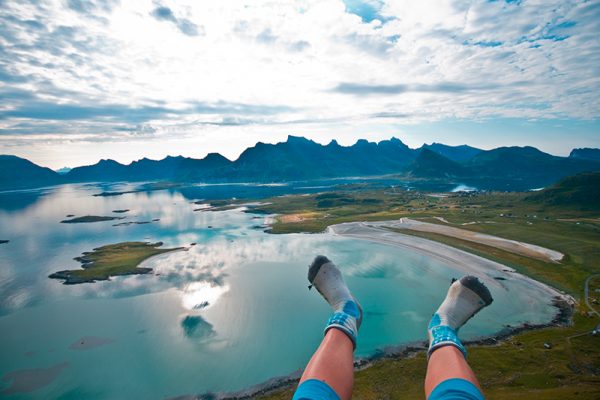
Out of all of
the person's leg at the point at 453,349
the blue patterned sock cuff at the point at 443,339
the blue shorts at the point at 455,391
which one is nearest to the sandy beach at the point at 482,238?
the person's leg at the point at 453,349

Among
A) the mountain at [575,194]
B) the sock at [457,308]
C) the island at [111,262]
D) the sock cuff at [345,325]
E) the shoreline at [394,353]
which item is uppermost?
the sock cuff at [345,325]

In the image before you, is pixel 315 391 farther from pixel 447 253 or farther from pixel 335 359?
pixel 447 253

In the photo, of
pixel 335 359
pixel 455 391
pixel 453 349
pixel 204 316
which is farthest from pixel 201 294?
pixel 455 391

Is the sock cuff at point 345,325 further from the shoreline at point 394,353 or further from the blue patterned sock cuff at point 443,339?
the shoreline at point 394,353

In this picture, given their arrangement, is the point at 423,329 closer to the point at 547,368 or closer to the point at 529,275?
the point at 547,368

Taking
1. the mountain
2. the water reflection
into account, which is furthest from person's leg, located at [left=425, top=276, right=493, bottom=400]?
the mountain

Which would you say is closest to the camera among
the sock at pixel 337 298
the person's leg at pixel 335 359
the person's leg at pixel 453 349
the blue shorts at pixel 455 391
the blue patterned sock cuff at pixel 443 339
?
the blue shorts at pixel 455 391

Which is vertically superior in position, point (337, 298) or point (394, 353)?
point (337, 298)

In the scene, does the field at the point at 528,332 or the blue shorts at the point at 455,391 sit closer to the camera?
the blue shorts at the point at 455,391
